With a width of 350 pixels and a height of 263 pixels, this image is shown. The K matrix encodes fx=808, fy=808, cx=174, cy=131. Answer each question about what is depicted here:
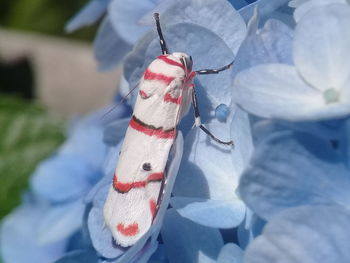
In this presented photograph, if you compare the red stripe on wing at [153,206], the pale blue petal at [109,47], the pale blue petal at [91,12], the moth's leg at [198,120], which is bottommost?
the pale blue petal at [109,47]

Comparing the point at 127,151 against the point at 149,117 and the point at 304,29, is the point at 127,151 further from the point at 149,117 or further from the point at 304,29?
the point at 304,29

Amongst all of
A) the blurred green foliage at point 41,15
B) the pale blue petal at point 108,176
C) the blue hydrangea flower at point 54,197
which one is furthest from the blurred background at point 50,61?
the pale blue petal at point 108,176

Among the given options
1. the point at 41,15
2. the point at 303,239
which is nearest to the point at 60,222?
the point at 303,239

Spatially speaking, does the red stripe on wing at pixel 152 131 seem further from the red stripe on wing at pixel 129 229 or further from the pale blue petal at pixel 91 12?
the pale blue petal at pixel 91 12

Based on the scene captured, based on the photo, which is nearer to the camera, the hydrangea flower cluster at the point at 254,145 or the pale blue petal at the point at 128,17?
the hydrangea flower cluster at the point at 254,145

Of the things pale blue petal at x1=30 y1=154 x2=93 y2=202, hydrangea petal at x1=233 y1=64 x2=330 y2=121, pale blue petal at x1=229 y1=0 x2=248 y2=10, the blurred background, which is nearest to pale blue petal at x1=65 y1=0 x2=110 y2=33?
pale blue petal at x1=30 y1=154 x2=93 y2=202

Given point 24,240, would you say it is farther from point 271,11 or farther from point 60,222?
point 271,11
